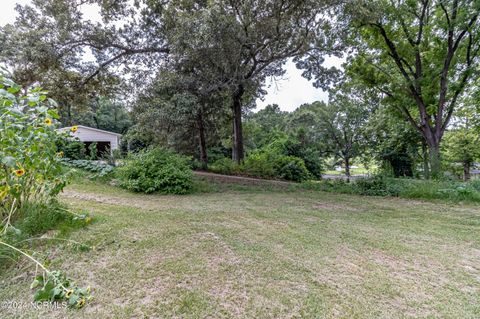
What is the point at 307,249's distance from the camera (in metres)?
2.02

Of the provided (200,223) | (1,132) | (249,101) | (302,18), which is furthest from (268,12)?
(1,132)

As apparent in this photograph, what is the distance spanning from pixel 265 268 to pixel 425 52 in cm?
997

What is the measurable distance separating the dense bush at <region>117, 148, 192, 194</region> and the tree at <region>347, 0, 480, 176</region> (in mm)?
6243

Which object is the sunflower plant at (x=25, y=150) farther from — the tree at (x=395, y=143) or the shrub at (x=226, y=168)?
the tree at (x=395, y=143)

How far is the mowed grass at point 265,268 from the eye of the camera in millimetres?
1251

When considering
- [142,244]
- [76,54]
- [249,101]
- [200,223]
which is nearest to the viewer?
[142,244]

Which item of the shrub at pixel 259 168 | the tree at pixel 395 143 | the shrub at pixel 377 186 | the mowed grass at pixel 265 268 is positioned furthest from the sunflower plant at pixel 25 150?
the tree at pixel 395 143

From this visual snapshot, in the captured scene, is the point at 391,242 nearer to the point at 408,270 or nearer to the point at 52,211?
the point at 408,270

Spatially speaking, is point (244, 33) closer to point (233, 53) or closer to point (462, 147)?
point (233, 53)

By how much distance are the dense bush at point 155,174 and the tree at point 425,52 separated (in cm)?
624

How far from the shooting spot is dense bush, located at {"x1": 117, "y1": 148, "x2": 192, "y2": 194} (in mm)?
4832

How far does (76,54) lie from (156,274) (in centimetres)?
834

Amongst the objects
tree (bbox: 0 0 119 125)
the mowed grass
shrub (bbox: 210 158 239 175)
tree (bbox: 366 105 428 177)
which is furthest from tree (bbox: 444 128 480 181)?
tree (bbox: 0 0 119 125)

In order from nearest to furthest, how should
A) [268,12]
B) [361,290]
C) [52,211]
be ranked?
[361,290] < [52,211] < [268,12]
